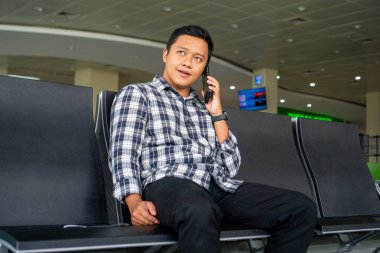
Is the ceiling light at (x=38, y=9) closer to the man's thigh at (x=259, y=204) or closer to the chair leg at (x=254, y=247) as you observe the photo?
the chair leg at (x=254, y=247)

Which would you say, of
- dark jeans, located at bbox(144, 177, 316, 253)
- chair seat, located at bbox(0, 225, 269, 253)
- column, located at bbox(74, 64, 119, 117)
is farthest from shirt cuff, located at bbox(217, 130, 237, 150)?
column, located at bbox(74, 64, 119, 117)

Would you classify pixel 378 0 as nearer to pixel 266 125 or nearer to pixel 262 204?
pixel 266 125

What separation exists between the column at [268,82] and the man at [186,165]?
13.7 meters

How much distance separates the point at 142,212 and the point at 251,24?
970cm

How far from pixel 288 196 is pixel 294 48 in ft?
38.1

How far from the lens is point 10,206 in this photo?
178 centimetres

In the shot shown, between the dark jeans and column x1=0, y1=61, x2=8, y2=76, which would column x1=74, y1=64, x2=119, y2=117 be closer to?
column x1=0, y1=61, x2=8, y2=76

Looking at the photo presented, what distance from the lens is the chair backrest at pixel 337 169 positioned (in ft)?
9.39

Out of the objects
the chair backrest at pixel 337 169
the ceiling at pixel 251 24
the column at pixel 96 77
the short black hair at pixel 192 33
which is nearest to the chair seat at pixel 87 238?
the short black hair at pixel 192 33

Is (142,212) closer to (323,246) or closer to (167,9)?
(323,246)

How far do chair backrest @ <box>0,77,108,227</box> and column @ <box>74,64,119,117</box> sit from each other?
45.7 feet

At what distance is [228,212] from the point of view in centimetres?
192

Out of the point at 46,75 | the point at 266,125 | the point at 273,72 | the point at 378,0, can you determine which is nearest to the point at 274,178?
the point at 266,125

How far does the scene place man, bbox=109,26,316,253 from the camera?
1610 millimetres
